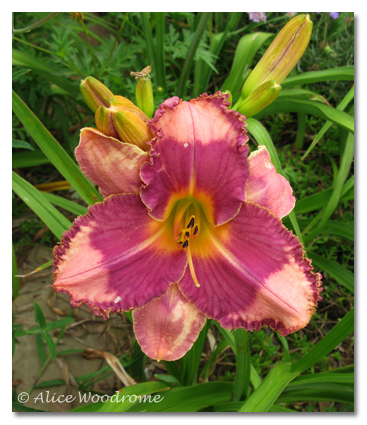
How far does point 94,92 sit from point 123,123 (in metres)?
0.11

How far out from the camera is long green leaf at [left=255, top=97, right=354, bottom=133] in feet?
3.19

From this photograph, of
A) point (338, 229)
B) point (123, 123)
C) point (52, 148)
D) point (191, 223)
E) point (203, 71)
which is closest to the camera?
point (123, 123)

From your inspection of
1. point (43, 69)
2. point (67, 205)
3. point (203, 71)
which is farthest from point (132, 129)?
point (203, 71)

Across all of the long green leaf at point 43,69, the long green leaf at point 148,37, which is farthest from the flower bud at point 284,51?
the long green leaf at point 43,69

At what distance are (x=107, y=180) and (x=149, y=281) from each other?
0.18 metres

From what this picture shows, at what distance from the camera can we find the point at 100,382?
1.09 meters

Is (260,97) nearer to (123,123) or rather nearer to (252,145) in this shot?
(123,123)

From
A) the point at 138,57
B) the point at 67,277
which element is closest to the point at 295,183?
the point at 138,57

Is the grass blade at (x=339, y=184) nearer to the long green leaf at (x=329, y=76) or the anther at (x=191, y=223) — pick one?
the long green leaf at (x=329, y=76)

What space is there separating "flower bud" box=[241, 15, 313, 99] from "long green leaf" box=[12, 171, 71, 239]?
1.76 feet

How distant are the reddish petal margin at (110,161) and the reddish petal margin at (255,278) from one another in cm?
17

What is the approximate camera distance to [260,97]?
2.22 ft

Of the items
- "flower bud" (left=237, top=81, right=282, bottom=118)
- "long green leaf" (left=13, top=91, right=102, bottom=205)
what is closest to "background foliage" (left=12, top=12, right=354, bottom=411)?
"long green leaf" (left=13, top=91, right=102, bottom=205)
